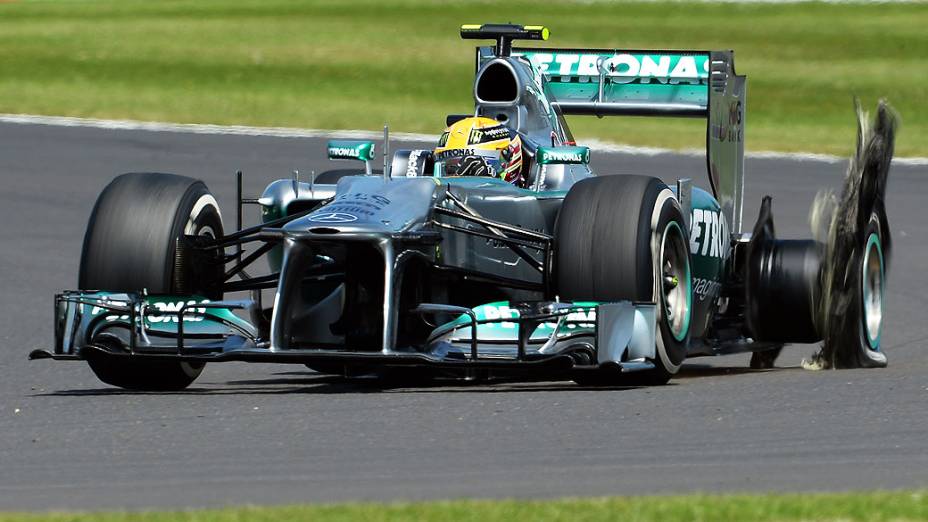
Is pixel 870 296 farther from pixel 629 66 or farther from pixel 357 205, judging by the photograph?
pixel 357 205

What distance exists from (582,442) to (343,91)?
25.8 meters

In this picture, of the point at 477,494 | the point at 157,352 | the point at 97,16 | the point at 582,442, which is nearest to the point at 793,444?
the point at 582,442

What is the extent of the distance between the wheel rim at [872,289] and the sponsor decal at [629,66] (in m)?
1.62

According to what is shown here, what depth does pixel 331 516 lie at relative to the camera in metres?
5.58

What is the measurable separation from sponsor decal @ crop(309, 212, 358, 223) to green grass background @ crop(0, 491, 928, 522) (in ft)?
10.9

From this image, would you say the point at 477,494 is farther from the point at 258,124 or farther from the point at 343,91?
the point at 343,91

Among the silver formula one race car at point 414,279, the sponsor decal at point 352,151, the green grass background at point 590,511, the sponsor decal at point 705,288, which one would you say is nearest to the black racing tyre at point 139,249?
the silver formula one race car at point 414,279

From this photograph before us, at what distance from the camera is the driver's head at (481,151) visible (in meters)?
10.5

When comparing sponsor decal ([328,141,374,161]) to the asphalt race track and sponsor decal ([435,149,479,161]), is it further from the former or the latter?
the asphalt race track

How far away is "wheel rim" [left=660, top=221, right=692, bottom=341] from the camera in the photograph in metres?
9.80

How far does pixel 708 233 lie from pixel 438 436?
4126mm

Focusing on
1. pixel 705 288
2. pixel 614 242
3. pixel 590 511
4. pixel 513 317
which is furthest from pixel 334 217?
pixel 590 511

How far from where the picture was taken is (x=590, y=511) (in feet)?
18.4

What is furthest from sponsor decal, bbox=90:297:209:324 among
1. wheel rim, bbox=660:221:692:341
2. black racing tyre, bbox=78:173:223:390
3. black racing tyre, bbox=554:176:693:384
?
wheel rim, bbox=660:221:692:341
